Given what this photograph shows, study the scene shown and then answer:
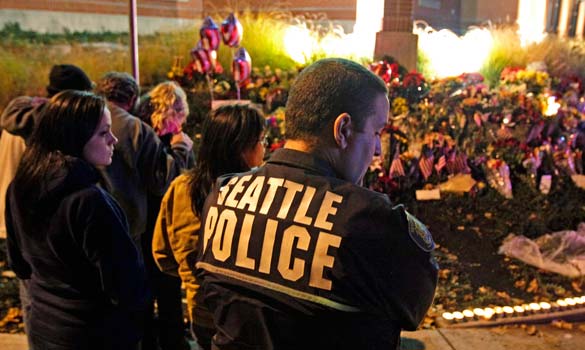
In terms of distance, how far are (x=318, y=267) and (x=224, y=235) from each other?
11.2 inches

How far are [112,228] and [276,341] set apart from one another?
965 mm

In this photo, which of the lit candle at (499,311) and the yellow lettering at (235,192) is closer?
the yellow lettering at (235,192)

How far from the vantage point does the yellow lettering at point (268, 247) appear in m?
1.32

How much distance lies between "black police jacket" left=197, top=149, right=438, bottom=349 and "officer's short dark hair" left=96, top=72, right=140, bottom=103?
2.11 metres

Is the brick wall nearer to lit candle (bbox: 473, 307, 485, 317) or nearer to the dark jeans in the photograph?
the dark jeans

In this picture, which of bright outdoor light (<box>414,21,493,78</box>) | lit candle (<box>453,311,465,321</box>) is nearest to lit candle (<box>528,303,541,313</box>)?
lit candle (<box>453,311,465,321</box>)

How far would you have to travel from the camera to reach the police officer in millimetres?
1241

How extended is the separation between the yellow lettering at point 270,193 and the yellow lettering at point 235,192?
9 centimetres

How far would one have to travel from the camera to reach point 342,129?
4.48ft

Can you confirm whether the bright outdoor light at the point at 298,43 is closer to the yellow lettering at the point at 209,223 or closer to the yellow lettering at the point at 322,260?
the yellow lettering at the point at 209,223

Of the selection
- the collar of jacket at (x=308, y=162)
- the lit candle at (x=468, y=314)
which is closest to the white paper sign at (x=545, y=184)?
the lit candle at (x=468, y=314)

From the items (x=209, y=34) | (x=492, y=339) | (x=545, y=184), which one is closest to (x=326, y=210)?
(x=492, y=339)

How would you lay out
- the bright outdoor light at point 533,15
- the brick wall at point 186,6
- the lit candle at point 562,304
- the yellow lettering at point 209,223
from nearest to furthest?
1. the yellow lettering at point 209,223
2. the lit candle at point 562,304
3. the brick wall at point 186,6
4. the bright outdoor light at point 533,15

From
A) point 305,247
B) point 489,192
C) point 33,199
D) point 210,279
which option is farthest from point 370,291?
point 489,192
